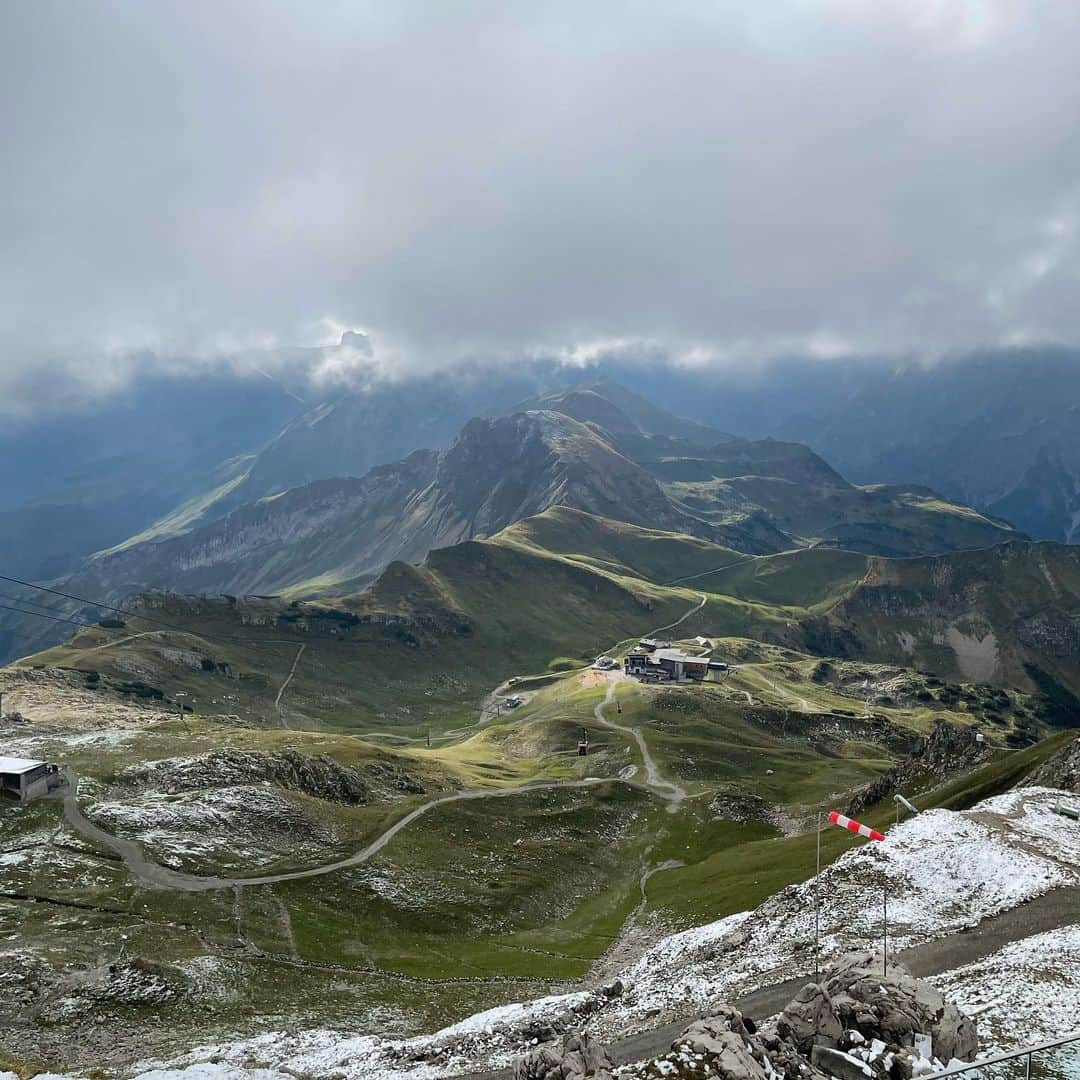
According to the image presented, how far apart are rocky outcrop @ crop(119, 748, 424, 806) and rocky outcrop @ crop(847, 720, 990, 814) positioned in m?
66.9

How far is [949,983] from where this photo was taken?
127ft

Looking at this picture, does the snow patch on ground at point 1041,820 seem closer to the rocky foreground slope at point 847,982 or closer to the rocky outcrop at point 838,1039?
the rocky foreground slope at point 847,982

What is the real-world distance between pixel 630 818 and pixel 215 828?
2441 inches

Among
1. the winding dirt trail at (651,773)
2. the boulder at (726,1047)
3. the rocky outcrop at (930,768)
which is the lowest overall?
the winding dirt trail at (651,773)

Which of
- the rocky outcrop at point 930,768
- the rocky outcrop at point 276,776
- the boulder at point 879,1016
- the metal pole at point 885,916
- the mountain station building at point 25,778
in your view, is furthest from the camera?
the rocky outcrop at point 930,768

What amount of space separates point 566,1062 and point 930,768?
101525 millimetres

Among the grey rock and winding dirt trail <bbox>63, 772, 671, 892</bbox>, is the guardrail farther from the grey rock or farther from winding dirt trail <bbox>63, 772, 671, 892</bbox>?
winding dirt trail <bbox>63, 772, 671, 892</bbox>

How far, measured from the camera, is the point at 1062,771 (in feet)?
245

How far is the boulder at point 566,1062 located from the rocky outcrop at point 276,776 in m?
72.0

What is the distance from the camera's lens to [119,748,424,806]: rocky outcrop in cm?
9506

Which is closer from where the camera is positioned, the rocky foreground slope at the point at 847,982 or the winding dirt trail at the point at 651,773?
the rocky foreground slope at the point at 847,982

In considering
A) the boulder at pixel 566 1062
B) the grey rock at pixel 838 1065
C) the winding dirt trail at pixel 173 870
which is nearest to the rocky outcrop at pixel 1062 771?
the grey rock at pixel 838 1065

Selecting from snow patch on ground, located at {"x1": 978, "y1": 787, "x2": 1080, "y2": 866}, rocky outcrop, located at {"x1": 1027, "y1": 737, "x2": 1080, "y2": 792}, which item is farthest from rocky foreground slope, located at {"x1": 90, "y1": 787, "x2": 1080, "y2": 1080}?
rocky outcrop, located at {"x1": 1027, "y1": 737, "x2": 1080, "y2": 792}

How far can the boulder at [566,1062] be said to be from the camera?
108ft
